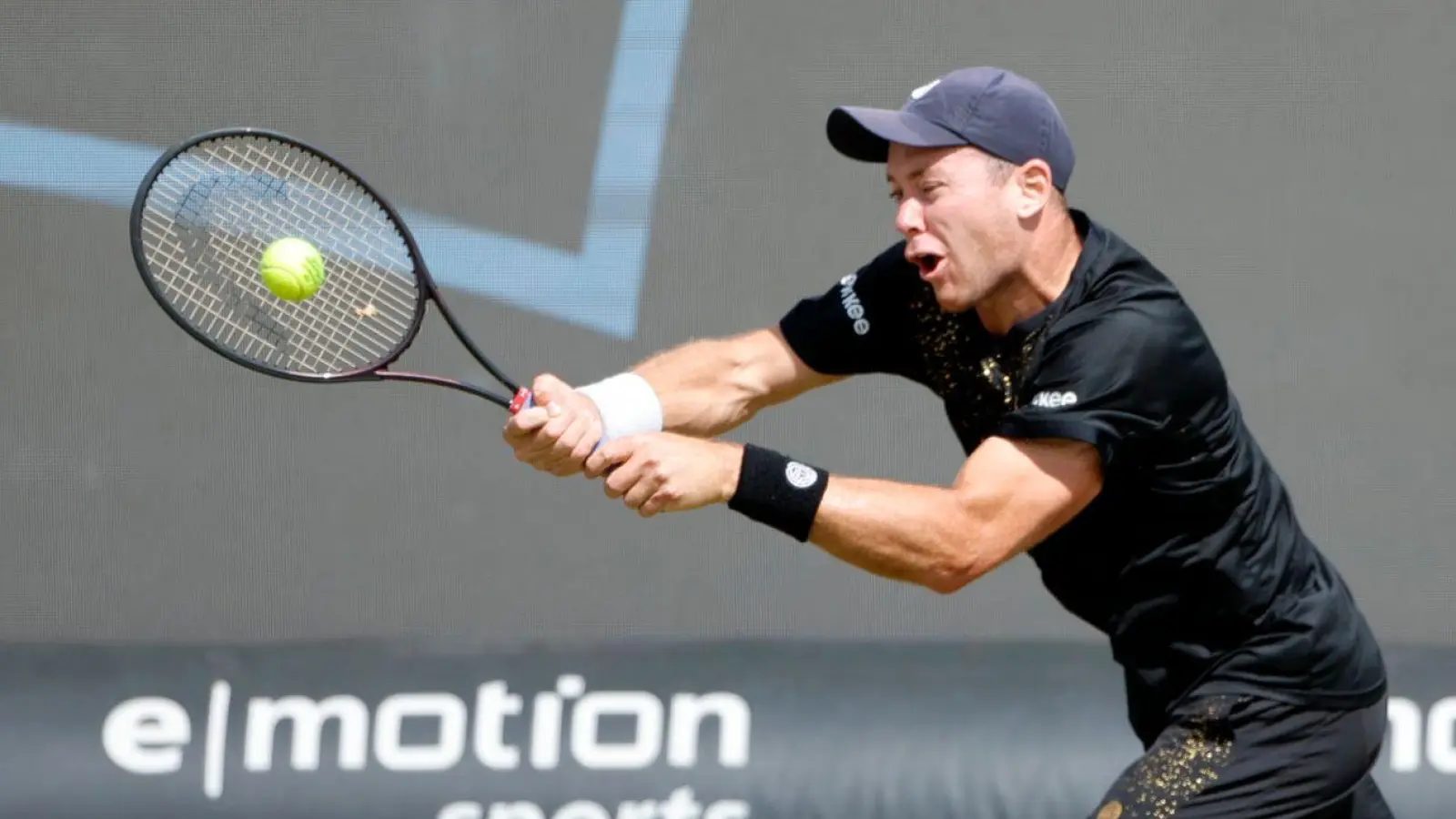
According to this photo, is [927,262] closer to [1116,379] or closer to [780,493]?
[1116,379]

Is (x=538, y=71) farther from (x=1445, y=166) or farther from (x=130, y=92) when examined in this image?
(x=1445, y=166)

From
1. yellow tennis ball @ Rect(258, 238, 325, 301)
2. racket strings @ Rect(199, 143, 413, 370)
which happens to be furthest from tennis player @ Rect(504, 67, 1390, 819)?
racket strings @ Rect(199, 143, 413, 370)

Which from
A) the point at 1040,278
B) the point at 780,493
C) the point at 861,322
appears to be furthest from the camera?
the point at 861,322

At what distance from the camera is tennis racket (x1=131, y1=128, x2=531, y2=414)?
3396 millimetres

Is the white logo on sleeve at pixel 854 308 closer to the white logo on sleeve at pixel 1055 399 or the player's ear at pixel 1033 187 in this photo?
the player's ear at pixel 1033 187

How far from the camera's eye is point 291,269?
3.39 m

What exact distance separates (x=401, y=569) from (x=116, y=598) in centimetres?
64

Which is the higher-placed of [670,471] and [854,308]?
[854,308]

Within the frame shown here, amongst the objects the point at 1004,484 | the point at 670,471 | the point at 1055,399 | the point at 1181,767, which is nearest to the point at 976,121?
the point at 1055,399

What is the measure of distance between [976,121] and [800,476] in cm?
58

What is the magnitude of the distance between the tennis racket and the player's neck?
86 cm

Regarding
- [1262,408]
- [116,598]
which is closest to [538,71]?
[116,598]

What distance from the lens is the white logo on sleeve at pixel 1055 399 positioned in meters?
2.90

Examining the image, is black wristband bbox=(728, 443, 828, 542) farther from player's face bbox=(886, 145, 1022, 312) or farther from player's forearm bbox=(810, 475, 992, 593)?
player's face bbox=(886, 145, 1022, 312)
